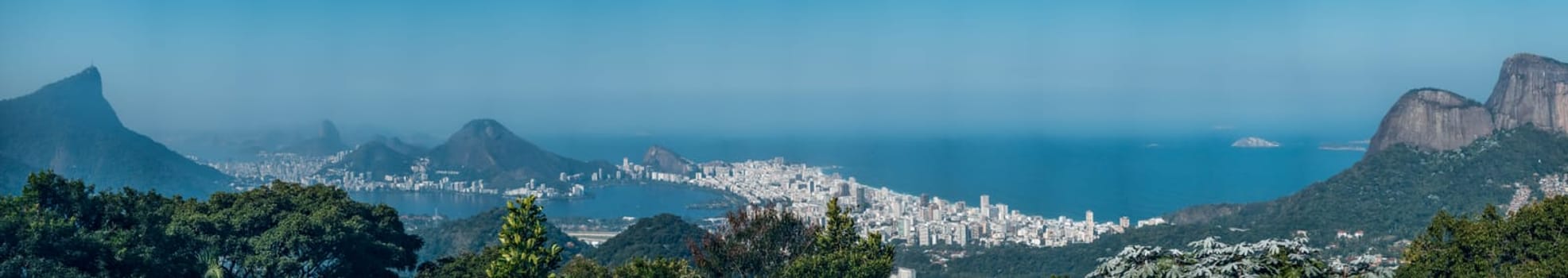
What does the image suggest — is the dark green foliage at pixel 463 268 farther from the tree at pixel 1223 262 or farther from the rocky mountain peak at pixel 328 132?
the rocky mountain peak at pixel 328 132

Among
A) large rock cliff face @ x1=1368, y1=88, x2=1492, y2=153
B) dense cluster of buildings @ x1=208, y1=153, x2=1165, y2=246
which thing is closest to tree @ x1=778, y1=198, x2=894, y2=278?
dense cluster of buildings @ x1=208, y1=153, x2=1165, y2=246

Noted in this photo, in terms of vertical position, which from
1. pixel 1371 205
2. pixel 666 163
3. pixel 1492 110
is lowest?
pixel 1371 205

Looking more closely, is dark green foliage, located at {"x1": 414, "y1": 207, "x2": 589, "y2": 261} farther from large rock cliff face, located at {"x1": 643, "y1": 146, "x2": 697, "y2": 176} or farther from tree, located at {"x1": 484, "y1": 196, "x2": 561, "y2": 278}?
large rock cliff face, located at {"x1": 643, "y1": 146, "x2": 697, "y2": 176}

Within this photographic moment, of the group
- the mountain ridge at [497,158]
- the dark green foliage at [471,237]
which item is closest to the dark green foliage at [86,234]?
the dark green foliage at [471,237]

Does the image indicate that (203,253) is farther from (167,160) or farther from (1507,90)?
(167,160)

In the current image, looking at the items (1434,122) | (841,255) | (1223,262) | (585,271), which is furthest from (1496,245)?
(1434,122)

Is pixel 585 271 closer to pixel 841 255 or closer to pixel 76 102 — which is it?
pixel 841 255

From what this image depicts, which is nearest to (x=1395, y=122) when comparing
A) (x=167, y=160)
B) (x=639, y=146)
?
(x=167, y=160)
